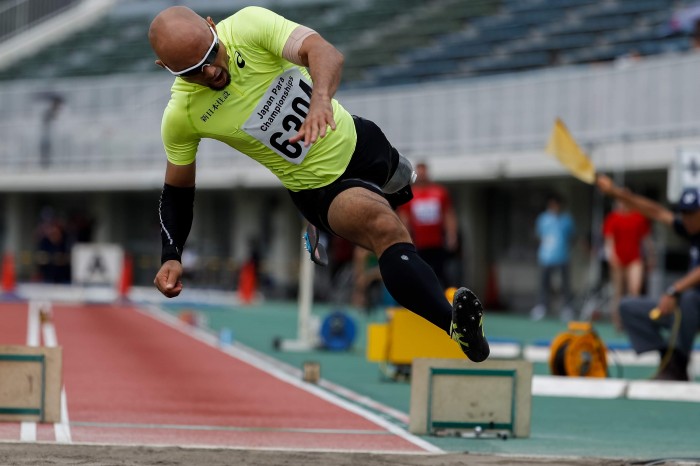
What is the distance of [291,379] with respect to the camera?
12.8 metres

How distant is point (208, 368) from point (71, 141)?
2530 centimetres

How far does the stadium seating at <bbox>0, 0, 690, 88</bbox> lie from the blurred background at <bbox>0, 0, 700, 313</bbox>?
7 cm

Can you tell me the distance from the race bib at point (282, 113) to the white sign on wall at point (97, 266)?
2277 cm

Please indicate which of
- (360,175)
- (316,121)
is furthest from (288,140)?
(316,121)

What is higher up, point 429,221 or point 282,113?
point 429,221

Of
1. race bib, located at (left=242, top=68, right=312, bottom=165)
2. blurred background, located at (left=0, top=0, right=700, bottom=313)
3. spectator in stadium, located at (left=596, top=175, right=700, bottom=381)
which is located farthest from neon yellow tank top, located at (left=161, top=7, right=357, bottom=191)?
blurred background, located at (left=0, top=0, right=700, bottom=313)

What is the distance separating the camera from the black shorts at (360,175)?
6.93m

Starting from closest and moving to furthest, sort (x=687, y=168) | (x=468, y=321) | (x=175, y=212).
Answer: (x=468, y=321), (x=175, y=212), (x=687, y=168)

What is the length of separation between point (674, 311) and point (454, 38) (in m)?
22.8

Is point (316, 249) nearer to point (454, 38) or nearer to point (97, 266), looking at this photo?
point (97, 266)

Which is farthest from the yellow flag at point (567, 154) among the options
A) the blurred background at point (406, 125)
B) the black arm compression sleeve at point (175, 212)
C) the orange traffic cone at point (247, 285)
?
the orange traffic cone at point (247, 285)

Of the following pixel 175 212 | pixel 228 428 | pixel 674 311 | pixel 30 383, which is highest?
pixel 175 212

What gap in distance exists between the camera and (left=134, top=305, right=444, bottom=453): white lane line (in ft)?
28.5

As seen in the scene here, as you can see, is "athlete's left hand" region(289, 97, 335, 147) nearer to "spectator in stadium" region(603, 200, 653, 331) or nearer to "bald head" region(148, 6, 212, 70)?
"bald head" region(148, 6, 212, 70)
